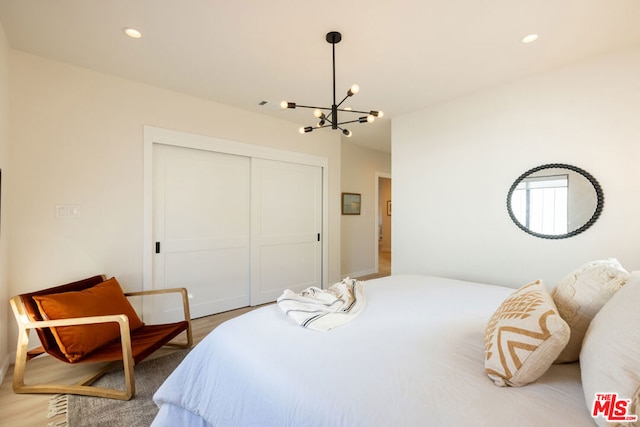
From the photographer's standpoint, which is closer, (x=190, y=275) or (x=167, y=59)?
(x=167, y=59)

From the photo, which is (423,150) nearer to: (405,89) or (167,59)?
(405,89)

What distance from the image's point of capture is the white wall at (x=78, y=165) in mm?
2338

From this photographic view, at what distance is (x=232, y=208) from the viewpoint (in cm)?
355

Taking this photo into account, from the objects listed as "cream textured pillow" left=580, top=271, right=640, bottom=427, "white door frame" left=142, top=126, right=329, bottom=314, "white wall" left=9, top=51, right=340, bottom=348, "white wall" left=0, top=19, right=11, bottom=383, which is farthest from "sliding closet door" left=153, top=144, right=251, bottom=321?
"cream textured pillow" left=580, top=271, right=640, bottom=427

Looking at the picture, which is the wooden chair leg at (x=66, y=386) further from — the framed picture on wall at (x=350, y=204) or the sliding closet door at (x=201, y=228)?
the framed picture on wall at (x=350, y=204)

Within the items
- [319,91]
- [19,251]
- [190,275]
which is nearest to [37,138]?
[19,251]

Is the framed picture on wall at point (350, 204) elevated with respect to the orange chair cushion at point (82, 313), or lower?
elevated

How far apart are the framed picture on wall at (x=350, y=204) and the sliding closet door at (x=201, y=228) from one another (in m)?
1.98

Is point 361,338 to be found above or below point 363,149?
below

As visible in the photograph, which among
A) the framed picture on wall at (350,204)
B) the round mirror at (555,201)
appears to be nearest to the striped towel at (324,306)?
the round mirror at (555,201)

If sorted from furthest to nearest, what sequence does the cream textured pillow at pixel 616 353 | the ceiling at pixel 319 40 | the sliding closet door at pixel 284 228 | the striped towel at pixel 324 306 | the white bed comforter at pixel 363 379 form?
the sliding closet door at pixel 284 228
the ceiling at pixel 319 40
the striped towel at pixel 324 306
the white bed comforter at pixel 363 379
the cream textured pillow at pixel 616 353

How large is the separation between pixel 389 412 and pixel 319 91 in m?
2.84

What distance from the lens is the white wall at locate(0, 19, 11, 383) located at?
2.08 m

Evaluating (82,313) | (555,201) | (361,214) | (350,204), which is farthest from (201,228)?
(555,201)
